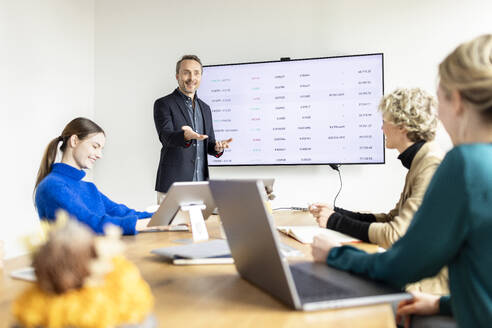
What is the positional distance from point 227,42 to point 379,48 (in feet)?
4.41

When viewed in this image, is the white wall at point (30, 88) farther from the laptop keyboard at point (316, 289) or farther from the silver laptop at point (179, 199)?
the laptop keyboard at point (316, 289)

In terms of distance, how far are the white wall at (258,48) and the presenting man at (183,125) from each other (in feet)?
1.95

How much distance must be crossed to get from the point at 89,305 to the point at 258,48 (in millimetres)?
3730

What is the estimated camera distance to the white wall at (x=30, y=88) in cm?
337

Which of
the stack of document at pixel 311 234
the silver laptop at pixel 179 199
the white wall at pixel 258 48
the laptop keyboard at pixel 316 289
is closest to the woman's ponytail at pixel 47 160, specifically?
the silver laptop at pixel 179 199

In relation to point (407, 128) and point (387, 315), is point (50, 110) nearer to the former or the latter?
point (407, 128)

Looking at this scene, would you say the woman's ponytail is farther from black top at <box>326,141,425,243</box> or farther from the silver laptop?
black top at <box>326,141,425,243</box>

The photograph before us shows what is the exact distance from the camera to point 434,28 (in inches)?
144

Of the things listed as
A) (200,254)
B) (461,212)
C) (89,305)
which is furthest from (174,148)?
(89,305)

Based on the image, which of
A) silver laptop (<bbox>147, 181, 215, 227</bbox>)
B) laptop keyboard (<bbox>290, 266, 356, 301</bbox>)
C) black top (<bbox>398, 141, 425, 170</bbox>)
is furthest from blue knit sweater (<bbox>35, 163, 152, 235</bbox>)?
black top (<bbox>398, 141, 425, 170</bbox>)

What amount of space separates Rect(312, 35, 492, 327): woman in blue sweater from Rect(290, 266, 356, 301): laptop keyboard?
0.35 feet

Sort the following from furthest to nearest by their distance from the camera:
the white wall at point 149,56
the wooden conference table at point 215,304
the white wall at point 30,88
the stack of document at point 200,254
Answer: the white wall at point 149,56
the white wall at point 30,88
the stack of document at point 200,254
the wooden conference table at point 215,304

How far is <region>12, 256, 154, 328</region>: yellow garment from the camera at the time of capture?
1.65 feet

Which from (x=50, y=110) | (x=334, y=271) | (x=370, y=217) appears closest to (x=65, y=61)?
(x=50, y=110)
